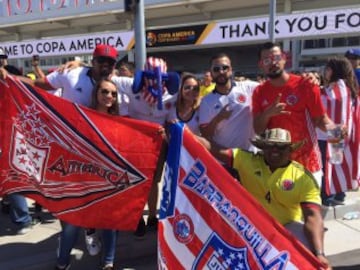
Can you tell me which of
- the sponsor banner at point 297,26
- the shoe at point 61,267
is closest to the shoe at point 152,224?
the shoe at point 61,267

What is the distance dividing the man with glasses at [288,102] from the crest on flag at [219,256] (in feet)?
4.31

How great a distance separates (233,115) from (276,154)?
0.98 m

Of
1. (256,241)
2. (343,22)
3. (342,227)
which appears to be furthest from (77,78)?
(343,22)

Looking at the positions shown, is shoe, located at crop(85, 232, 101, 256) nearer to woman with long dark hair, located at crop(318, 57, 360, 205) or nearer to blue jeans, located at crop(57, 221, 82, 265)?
blue jeans, located at crop(57, 221, 82, 265)

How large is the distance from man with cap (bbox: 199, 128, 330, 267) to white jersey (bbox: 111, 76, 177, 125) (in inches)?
47.0

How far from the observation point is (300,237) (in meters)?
3.30

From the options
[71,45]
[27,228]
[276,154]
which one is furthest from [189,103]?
[71,45]

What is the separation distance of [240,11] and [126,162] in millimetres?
23712

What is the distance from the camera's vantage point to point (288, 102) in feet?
13.3

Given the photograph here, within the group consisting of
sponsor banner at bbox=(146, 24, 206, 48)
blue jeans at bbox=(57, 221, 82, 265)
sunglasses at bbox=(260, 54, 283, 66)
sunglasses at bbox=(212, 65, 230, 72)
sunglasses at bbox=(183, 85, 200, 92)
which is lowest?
blue jeans at bbox=(57, 221, 82, 265)

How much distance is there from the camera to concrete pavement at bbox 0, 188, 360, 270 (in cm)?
444

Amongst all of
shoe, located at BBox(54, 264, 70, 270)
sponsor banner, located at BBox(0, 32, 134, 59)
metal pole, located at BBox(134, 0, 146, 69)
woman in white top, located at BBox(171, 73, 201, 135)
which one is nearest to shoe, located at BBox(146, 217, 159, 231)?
shoe, located at BBox(54, 264, 70, 270)

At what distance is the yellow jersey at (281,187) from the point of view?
332 cm

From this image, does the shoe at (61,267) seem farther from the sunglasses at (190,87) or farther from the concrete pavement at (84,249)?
the sunglasses at (190,87)
